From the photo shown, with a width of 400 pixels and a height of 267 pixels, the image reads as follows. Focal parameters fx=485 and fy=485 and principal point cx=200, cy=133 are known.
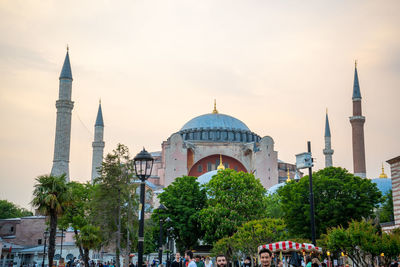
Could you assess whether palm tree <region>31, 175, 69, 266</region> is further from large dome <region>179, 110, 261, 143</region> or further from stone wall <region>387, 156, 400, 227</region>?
large dome <region>179, 110, 261, 143</region>

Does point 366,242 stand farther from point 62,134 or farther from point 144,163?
point 62,134

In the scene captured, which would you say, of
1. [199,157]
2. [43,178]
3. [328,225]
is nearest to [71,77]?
[199,157]

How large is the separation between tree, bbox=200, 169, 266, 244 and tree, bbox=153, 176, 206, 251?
49.7 inches

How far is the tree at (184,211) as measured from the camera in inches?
1298

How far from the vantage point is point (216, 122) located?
2601 inches

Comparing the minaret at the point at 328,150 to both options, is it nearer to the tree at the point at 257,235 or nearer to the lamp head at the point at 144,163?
the tree at the point at 257,235

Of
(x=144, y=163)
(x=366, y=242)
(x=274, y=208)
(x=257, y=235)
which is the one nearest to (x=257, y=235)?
(x=257, y=235)

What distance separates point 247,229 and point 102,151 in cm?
3433

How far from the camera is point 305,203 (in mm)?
29125

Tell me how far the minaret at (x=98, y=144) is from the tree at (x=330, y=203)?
30.8 metres

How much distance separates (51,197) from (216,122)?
4524 cm

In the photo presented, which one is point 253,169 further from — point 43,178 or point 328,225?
point 43,178

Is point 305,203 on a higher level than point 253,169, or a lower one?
lower

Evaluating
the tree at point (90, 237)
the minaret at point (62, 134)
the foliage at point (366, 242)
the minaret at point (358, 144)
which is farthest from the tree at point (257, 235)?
the minaret at point (62, 134)
